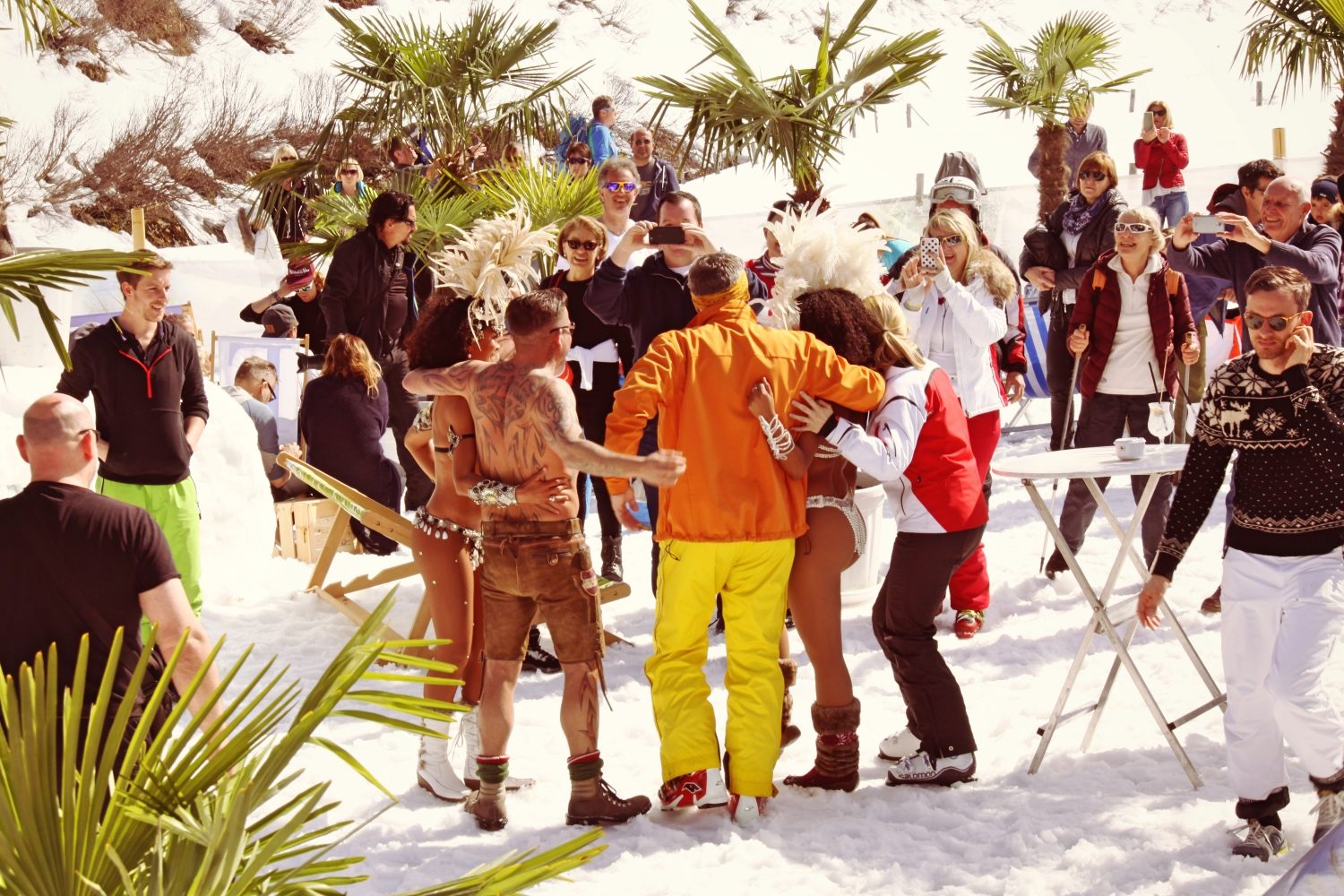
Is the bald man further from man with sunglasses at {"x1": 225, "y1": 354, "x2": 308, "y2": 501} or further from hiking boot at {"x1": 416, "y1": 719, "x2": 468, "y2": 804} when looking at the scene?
man with sunglasses at {"x1": 225, "y1": 354, "x2": 308, "y2": 501}

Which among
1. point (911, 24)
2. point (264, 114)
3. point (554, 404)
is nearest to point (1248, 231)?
point (554, 404)

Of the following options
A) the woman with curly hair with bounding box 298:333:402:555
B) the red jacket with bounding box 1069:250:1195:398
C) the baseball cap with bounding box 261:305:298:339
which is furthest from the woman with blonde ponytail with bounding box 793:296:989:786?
the baseball cap with bounding box 261:305:298:339

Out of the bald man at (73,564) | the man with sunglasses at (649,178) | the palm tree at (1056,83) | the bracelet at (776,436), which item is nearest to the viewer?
the bald man at (73,564)

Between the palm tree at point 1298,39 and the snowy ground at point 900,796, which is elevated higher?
the palm tree at point 1298,39

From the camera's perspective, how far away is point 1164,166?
12.4 metres

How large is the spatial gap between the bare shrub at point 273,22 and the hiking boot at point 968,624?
2644 cm

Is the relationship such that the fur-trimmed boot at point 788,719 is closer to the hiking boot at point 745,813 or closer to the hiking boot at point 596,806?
the hiking boot at point 745,813

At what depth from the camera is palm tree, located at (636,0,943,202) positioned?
7516mm

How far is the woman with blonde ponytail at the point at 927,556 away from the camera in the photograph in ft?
15.0

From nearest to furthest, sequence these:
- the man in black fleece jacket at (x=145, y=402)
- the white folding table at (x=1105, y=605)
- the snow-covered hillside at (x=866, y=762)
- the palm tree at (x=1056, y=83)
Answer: the snow-covered hillside at (x=866, y=762)
the white folding table at (x=1105, y=605)
the man in black fleece jacket at (x=145, y=402)
the palm tree at (x=1056, y=83)

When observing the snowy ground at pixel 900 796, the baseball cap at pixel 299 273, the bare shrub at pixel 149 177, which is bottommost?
the snowy ground at pixel 900 796

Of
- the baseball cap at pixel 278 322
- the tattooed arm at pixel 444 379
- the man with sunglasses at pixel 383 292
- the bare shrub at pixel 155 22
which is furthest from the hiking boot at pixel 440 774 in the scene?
the bare shrub at pixel 155 22

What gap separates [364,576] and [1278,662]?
13.6ft

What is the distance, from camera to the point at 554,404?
427 cm
